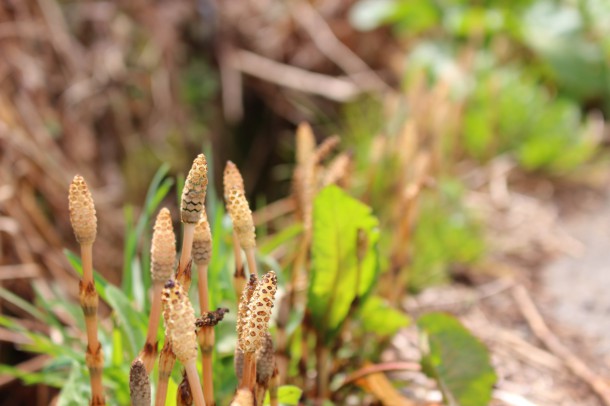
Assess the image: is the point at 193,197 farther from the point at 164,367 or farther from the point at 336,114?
the point at 336,114

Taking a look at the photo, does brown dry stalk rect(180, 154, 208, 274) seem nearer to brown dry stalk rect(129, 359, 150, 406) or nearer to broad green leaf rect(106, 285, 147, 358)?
brown dry stalk rect(129, 359, 150, 406)

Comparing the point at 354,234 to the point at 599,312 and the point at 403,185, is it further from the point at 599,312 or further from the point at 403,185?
the point at 599,312

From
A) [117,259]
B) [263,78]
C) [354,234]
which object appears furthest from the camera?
[263,78]

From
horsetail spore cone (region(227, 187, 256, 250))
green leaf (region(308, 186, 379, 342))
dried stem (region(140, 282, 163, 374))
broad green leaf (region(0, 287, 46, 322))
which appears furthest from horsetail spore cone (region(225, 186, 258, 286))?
broad green leaf (region(0, 287, 46, 322))

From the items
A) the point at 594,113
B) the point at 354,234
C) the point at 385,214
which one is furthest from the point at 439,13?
the point at 354,234

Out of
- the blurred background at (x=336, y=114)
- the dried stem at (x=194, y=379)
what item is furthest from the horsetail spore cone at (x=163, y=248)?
the blurred background at (x=336, y=114)

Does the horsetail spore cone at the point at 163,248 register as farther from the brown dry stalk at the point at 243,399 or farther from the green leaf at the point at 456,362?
the green leaf at the point at 456,362
